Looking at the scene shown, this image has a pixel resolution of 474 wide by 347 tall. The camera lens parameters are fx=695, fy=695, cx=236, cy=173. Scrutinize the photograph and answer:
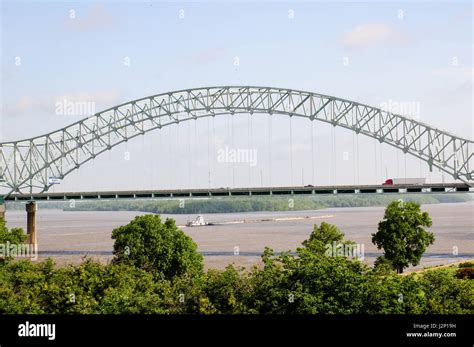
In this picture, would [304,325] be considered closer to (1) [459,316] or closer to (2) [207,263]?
(1) [459,316]

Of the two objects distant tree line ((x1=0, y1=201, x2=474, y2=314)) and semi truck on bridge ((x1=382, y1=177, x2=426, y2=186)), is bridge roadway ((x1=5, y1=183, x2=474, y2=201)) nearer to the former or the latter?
semi truck on bridge ((x1=382, y1=177, x2=426, y2=186))

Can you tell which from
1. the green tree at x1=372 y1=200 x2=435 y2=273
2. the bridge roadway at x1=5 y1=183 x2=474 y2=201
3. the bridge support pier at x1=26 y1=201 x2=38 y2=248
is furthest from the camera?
the bridge support pier at x1=26 y1=201 x2=38 y2=248

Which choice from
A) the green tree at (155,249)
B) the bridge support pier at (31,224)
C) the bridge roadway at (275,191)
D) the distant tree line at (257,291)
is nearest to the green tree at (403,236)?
the green tree at (155,249)

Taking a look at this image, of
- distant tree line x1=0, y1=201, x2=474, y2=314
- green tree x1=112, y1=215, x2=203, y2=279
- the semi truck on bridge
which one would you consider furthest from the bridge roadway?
distant tree line x1=0, y1=201, x2=474, y2=314

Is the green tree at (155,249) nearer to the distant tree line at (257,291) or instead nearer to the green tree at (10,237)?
the distant tree line at (257,291)

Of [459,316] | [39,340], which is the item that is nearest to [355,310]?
[459,316]
